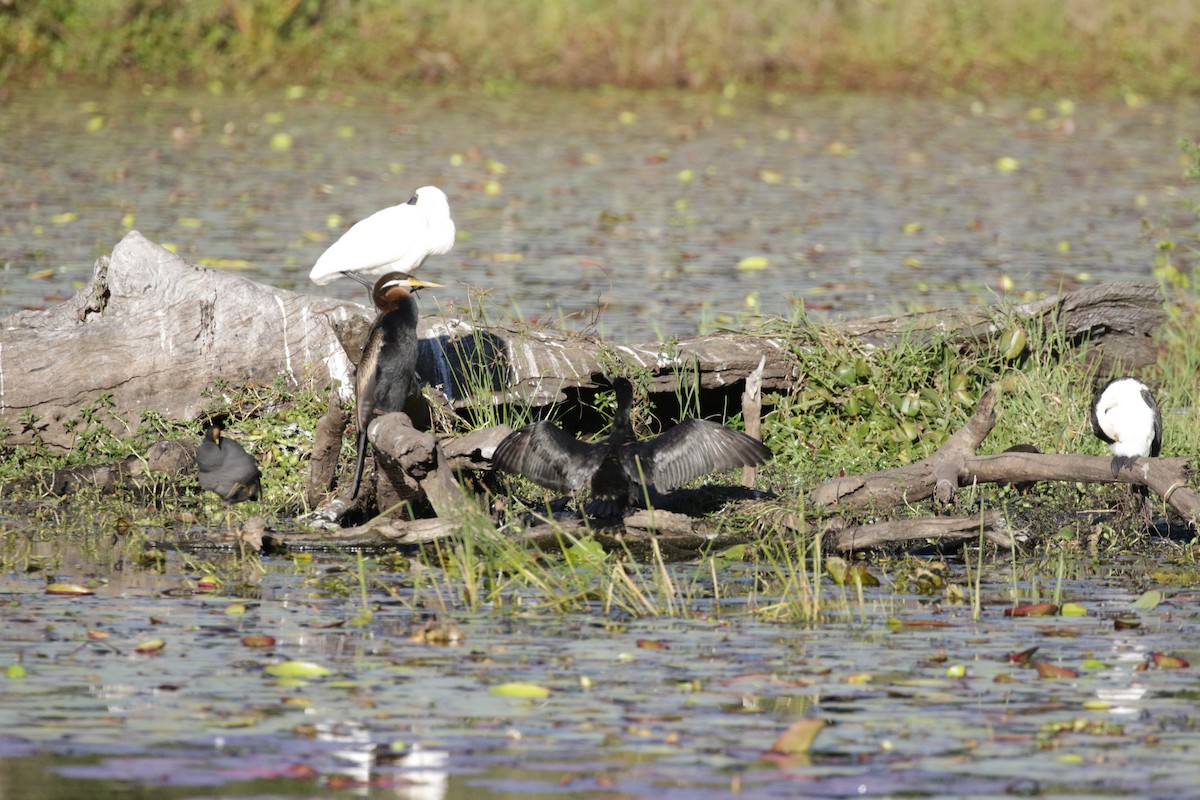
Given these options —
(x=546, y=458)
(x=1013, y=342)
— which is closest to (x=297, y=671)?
(x=546, y=458)

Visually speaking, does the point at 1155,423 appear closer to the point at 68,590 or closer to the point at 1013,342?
the point at 1013,342

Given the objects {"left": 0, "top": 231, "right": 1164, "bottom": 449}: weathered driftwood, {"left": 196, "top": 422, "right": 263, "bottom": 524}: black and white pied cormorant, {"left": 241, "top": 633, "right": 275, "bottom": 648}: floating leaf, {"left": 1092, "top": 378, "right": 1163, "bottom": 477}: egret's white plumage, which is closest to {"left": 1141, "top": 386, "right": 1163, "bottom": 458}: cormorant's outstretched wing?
{"left": 1092, "top": 378, "right": 1163, "bottom": 477}: egret's white plumage

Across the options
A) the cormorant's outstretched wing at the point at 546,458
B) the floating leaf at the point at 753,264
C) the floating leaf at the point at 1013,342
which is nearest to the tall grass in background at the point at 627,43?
the floating leaf at the point at 753,264

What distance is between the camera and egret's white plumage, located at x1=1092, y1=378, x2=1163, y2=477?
758 cm

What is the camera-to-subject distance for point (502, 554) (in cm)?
638

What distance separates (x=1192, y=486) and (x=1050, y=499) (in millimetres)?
670

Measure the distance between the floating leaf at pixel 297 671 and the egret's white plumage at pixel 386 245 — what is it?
3.40 meters

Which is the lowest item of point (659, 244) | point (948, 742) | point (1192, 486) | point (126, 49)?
point (948, 742)

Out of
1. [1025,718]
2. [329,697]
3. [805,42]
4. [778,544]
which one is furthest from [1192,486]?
[805,42]

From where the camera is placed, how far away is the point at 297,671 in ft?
17.3

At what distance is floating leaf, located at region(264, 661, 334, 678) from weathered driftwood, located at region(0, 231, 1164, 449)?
10.1ft

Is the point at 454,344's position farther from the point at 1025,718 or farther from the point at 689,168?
the point at 689,168

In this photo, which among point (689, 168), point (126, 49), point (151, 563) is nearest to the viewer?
point (151, 563)

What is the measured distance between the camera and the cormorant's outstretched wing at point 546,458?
23.5ft
